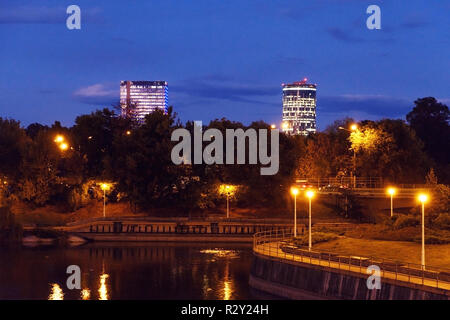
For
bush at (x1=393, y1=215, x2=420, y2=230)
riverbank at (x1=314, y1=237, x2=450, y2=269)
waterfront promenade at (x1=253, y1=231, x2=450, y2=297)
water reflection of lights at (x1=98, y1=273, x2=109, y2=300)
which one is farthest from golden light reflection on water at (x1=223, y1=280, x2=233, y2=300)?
bush at (x1=393, y1=215, x2=420, y2=230)

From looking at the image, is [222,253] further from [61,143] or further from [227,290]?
[61,143]

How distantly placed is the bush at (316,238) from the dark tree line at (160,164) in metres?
37.5

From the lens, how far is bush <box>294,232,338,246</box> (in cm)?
5678

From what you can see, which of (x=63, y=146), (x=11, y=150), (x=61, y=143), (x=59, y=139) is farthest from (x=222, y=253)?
(x=11, y=150)

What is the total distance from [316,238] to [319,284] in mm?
14880

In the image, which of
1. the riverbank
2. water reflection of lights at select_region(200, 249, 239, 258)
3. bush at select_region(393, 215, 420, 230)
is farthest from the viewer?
water reflection of lights at select_region(200, 249, 239, 258)

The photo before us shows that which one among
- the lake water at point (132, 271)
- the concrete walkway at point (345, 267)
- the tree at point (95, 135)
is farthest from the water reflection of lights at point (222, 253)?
the tree at point (95, 135)

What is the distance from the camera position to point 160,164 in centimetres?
9919

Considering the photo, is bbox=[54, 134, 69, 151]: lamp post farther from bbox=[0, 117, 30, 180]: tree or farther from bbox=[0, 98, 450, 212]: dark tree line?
bbox=[0, 117, 30, 180]: tree

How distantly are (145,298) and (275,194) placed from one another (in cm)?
5080

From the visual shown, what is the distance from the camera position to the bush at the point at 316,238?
56.8 m

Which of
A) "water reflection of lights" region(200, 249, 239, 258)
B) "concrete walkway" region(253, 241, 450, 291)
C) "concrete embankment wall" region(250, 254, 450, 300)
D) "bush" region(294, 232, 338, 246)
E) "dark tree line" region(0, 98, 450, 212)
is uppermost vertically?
"dark tree line" region(0, 98, 450, 212)

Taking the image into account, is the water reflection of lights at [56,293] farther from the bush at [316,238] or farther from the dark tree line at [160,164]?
the dark tree line at [160,164]

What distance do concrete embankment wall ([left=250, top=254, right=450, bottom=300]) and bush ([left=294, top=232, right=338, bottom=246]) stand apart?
5.42m
